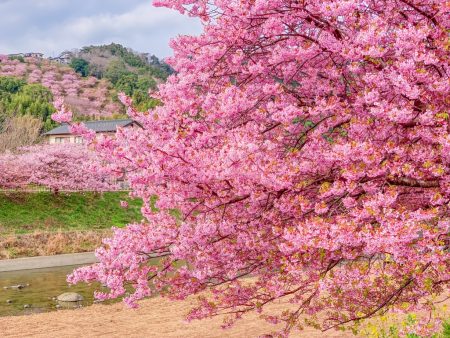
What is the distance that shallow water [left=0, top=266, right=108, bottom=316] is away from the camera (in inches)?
730

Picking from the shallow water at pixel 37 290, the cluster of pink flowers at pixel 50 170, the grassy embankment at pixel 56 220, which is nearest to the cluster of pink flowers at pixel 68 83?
the cluster of pink flowers at pixel 50 170

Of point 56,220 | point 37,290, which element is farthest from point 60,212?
point 37,290

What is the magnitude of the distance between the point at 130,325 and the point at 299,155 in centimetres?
1052

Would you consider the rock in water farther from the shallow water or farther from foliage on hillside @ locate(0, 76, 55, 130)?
foliage on hillside @ locate(0, 76, 55, 130)

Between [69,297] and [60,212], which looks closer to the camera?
[69,297]

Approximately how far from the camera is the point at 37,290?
2203cm

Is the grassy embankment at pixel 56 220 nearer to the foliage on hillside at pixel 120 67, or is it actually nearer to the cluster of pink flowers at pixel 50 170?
the cluster of pink flowers at pixel 50 170

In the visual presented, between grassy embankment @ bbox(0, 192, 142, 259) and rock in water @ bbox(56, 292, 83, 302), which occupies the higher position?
grassy embankment @ bbox(0, 192, 142, 259)

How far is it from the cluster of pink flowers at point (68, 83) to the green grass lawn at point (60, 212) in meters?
62.2

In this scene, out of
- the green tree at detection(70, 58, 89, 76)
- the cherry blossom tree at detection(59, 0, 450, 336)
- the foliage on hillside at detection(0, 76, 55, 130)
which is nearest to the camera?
the cherry blossom tree at detection(59, 0, 450, 336)

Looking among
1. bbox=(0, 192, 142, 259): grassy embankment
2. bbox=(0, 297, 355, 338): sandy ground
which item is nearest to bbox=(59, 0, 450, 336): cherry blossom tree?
bbox=(0, 297, 355, 338): sandy ground

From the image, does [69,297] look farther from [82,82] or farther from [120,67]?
[120,67]

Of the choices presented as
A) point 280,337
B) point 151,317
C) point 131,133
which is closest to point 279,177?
point 131,133

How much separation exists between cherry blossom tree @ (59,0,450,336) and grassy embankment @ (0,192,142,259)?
86.5 feet
